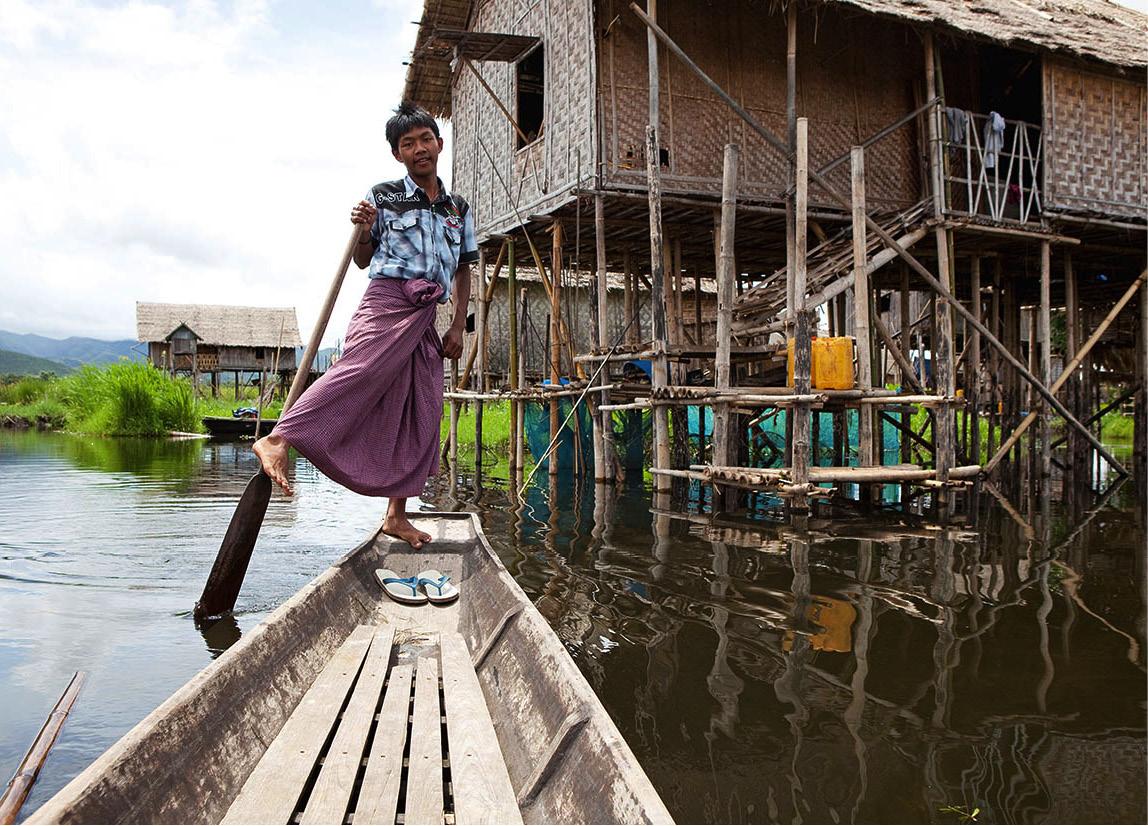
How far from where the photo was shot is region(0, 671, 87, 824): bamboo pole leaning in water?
199 cm

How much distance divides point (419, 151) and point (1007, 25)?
8123 millimetres

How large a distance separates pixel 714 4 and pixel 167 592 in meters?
7.99

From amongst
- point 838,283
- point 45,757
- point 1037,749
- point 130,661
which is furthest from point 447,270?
point 838,283

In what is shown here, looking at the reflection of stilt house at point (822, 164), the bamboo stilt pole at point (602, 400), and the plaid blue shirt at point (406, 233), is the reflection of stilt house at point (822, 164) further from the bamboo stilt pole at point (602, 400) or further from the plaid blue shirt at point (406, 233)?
the plaid blue shirt at point (406, 233)

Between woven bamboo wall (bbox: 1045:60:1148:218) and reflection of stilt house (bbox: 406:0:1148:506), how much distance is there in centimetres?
2

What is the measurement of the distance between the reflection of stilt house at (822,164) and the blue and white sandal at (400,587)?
12.5 ft

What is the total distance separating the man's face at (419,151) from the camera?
11.8 feet

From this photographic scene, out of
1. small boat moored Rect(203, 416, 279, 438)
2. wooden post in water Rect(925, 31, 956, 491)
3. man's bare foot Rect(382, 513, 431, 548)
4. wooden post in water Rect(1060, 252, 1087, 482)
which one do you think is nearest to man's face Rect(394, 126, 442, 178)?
man's bare foot Rect(382, 513, 431, 548)

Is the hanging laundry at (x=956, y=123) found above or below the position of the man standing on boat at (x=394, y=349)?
above

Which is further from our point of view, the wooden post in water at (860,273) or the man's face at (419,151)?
the wooden post in water at (860,273)

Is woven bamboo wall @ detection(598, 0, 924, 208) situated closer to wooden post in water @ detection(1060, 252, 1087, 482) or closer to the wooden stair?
the wooden stair

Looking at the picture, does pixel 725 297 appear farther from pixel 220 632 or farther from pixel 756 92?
pixel 220 632

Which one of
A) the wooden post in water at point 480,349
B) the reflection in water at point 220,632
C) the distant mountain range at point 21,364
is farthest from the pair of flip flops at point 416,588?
the distant mountain range at point 21,364

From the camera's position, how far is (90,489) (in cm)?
969
